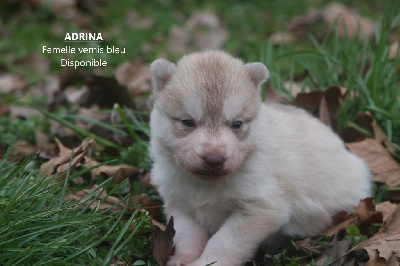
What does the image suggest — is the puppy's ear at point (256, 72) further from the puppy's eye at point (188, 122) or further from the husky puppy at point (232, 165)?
the puppy's eye at point (188, 122)

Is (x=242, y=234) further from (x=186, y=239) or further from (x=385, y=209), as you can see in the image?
(x=385, y=209)

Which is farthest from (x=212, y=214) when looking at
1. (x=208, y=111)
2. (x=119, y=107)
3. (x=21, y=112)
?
(x=21, y=112)

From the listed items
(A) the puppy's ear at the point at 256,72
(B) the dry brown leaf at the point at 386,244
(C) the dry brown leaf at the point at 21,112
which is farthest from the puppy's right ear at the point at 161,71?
(C) the dry brown leaf at the point at 21,112

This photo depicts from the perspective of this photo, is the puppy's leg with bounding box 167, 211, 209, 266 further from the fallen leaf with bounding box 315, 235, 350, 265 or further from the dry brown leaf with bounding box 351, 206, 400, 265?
the dry brown leaf with bounding box 351, 206, 400, 265

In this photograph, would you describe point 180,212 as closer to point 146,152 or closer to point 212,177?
point 212,177

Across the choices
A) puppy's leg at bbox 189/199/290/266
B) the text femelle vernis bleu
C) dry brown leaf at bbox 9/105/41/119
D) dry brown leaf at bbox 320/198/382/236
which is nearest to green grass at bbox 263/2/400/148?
dry brown leaf at bbox 320/198/382/236
